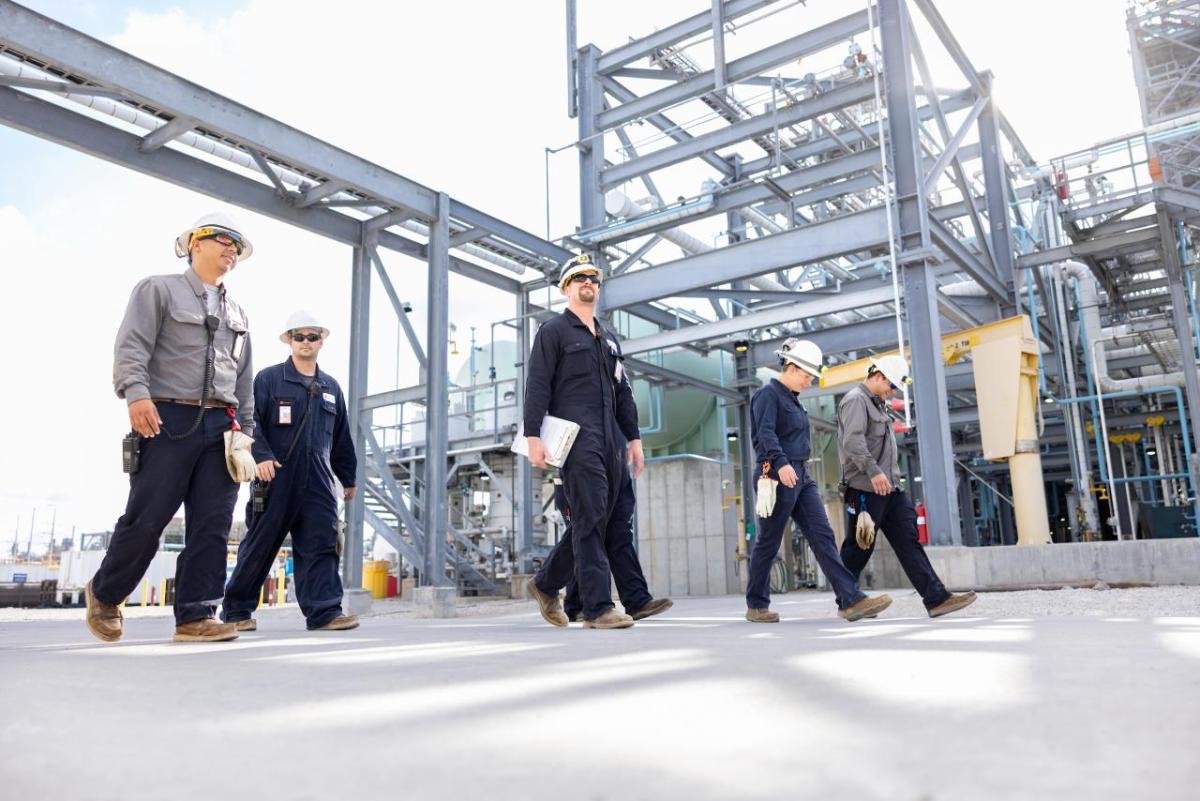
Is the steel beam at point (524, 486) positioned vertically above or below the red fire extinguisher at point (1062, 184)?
below

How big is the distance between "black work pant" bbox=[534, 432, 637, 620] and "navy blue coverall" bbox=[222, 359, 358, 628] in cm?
143

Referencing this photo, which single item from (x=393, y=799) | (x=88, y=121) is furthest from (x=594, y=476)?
(x=88, y=121)

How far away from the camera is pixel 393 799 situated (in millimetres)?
1001

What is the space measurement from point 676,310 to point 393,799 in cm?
1236

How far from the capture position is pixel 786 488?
17.1 ft

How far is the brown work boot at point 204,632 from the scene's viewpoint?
3693mm

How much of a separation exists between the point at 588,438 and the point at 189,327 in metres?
1.92

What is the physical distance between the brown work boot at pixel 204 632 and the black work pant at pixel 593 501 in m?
1.59

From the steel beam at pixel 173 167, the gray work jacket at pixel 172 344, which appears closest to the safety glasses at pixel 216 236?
the gray work jacket at pixel 172 344

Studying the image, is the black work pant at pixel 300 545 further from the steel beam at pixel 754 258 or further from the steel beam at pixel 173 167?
the steel beam at pixel 754 258

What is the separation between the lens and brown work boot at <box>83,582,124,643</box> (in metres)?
3.71

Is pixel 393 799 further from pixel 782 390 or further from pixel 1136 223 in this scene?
pixel 1136 223

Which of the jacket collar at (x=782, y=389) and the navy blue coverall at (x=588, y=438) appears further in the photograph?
the jacket collar at (x=782, y=389)

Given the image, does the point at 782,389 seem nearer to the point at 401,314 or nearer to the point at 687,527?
the point at 401,314
